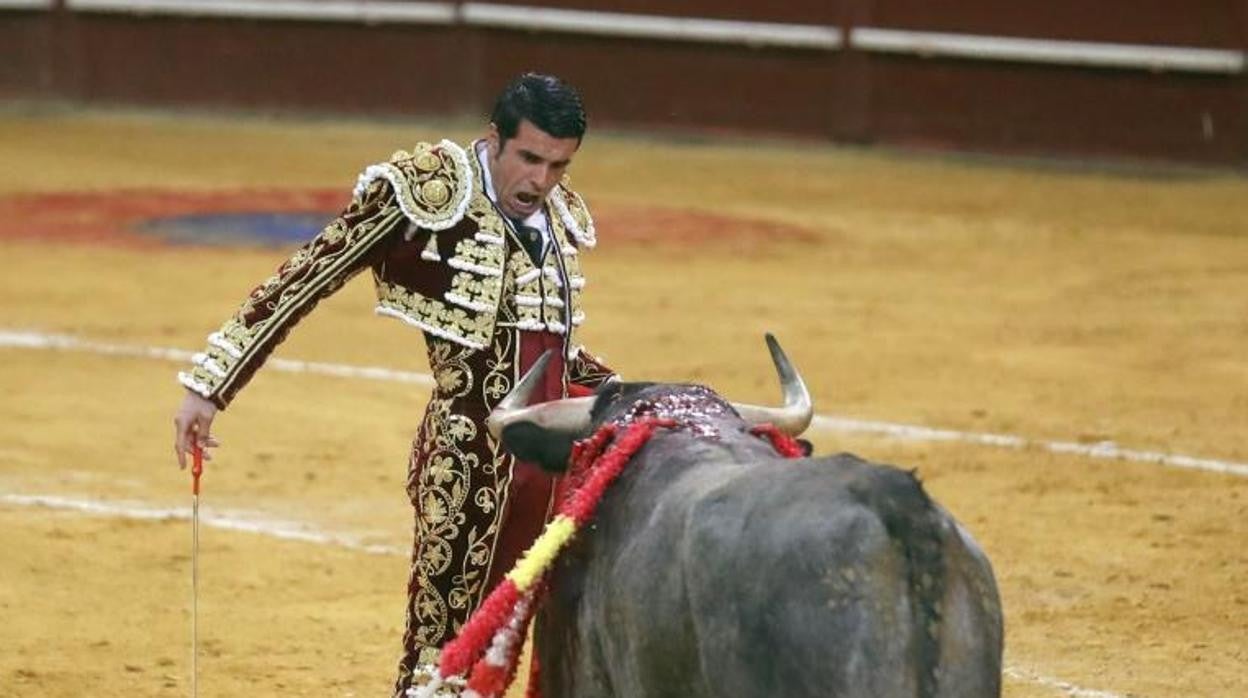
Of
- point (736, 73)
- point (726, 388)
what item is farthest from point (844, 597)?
point (736, 73)

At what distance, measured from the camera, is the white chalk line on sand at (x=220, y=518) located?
697 cm

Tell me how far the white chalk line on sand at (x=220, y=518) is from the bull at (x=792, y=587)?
10.9ft

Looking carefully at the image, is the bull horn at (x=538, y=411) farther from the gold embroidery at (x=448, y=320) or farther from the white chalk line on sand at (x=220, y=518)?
the white chalk line on sand at (x=220, y=518)

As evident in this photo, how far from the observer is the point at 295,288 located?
4.43 metres

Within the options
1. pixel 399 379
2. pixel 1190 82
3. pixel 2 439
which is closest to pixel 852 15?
pixel 1190 82

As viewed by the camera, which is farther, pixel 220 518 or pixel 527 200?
pixel 220 518

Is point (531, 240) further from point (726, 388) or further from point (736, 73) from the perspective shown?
point (736, 73)

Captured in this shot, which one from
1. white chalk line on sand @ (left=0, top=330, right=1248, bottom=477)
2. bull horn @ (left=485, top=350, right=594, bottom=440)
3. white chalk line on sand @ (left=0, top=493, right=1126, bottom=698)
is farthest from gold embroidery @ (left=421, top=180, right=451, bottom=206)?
white chalk line on sand @ (left=0, top=330, right=1248, bottom=477)

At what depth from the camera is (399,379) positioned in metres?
9.09

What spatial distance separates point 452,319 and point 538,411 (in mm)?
464

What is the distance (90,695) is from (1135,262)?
7.12 metres

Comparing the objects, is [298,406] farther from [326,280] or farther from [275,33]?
[275,33]

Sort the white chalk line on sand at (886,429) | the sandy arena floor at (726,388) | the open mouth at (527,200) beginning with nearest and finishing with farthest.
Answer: the open mouth at (527,200), the sandy arena floor at (726,388), the white chalk line on sand at (886,429)

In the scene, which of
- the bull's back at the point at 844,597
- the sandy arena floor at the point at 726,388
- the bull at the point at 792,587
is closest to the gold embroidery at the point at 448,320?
the bull at the point at 792,587
